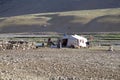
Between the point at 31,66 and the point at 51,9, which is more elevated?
the point at 31,66

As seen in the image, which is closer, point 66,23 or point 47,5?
point 66,23

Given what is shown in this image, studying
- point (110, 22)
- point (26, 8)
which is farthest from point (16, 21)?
point (26, 8)

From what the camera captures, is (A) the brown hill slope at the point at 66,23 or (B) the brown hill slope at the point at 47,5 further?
(B) the brown hill slope at the point at 47,5

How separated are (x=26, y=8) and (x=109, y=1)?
31.2 meters

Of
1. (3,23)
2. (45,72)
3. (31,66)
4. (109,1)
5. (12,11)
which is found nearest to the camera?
(45,72)

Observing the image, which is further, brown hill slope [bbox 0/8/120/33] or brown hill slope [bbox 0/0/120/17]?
brown hill slope [bbox 0/0/120/17]

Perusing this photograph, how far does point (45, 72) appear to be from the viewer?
22.2m

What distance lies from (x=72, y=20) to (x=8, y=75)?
100 metres

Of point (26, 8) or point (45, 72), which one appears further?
point (26, 8)

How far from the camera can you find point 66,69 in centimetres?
2347

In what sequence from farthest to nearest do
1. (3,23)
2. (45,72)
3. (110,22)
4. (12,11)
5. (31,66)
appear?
1. (12,11)
2. (3,23)
3. (110,22)
4. (31,66)
5. (45,72)

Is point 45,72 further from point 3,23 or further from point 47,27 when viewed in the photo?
point 3,23

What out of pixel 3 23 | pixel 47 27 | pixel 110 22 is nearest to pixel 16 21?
pixel 3 23

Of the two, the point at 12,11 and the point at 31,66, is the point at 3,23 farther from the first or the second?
the point at 31,66
